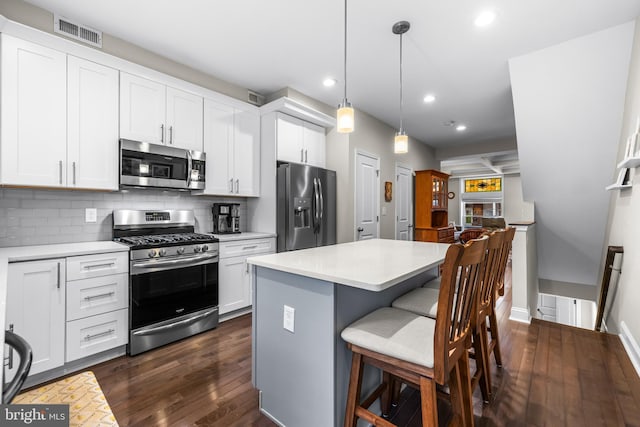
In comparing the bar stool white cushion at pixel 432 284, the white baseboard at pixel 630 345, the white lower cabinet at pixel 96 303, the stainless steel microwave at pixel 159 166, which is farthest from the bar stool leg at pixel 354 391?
the stainless steel microwave at pixel 159 166

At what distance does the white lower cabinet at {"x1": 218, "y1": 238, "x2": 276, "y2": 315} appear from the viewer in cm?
310

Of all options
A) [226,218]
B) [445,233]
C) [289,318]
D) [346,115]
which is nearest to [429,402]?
[289,318]

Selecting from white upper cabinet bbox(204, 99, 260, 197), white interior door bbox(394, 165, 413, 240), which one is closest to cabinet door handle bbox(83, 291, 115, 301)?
white upper cabinet bbox(204, 99, 260, 197)

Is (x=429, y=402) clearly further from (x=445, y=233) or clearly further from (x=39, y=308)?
(x=445, y=233)

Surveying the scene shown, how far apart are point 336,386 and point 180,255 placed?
76.4 inches

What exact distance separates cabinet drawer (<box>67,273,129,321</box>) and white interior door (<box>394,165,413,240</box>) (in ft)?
14.7

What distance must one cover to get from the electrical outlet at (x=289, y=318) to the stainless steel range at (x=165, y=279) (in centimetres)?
153

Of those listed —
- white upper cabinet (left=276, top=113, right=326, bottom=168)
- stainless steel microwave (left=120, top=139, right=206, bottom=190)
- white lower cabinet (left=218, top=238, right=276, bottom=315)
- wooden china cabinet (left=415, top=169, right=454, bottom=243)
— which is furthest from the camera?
wooden china cabinet (left=415, top=169, right=454, bottom=243)

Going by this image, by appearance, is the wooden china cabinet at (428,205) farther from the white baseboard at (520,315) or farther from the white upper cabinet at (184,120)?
the white upper cabinet at (184,120)

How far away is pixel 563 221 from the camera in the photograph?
4059mm

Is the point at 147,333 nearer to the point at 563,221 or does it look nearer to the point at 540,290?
the point at 563,221

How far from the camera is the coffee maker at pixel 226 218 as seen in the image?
11.5 ft

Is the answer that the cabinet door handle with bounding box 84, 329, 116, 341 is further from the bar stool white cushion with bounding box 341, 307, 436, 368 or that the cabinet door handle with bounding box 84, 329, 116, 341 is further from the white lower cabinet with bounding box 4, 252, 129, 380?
the bar stool white cushion with bounding box 341, 307, 436, 368

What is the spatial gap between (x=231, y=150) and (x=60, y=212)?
1.70 meters
